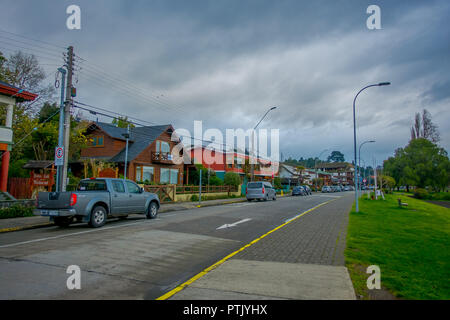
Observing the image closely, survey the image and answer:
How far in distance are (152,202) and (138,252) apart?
6.89m

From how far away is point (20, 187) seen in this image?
17.0m

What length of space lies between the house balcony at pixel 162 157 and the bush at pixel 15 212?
17.3m

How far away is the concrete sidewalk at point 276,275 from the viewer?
14.1 feet

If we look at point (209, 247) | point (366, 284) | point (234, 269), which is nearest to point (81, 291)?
point (234, 269)

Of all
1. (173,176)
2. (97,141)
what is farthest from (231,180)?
(97,141)

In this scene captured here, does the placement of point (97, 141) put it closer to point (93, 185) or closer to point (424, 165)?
point (93, 185)

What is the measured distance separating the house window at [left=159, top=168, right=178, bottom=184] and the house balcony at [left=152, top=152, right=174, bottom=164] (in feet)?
3.94

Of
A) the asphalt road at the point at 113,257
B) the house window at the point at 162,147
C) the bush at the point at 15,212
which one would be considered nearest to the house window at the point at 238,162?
the house window at the point at 162,147

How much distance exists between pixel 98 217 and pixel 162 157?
2128 cm

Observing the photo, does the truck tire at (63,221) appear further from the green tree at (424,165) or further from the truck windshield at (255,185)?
the green tree at (424,165)

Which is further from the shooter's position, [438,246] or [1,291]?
[438,246]

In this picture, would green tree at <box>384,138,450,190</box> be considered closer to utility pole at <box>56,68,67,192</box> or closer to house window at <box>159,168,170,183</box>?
house window at <box>159,168,170,183</box>

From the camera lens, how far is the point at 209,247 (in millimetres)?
7926
